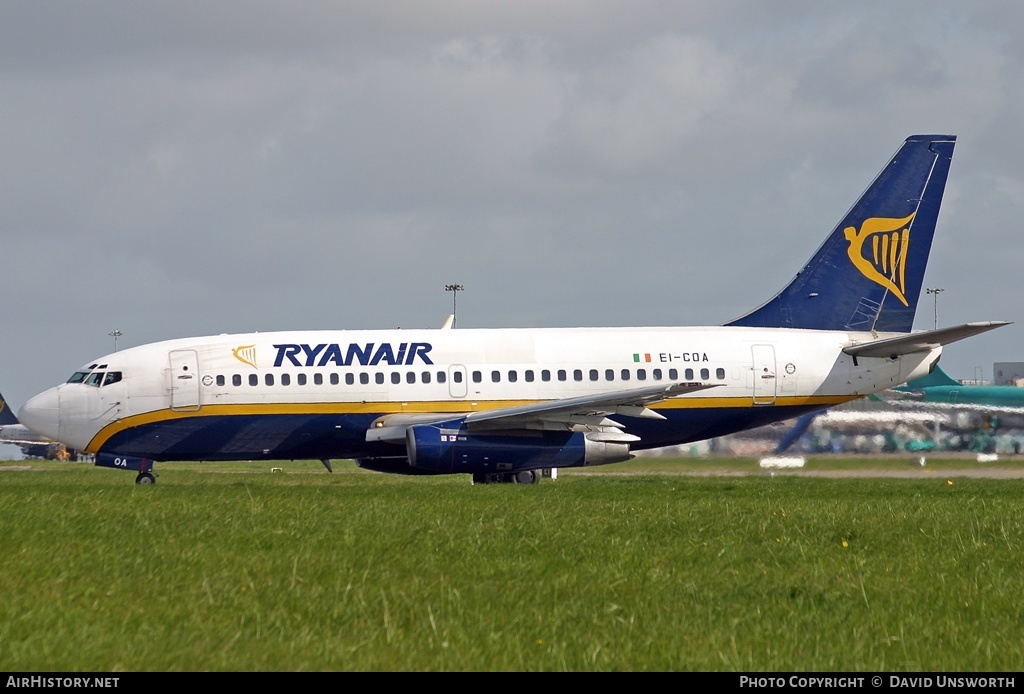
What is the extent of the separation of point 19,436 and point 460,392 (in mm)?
61858

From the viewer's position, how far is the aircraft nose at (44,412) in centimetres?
3123

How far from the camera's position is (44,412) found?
103 feet

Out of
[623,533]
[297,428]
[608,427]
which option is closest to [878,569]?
[623,533]

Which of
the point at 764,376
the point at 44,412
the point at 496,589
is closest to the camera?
the point at 496,589

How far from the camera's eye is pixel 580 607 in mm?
10305

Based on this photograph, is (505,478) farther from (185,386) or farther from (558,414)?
(185,386)

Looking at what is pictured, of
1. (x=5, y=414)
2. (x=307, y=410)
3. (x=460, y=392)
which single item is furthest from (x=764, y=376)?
(x=5, y=414)

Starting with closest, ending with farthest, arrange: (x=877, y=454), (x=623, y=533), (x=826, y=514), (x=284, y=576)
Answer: (x=284, y=576) < (x=623, y=533) < (x=826, y=514) < (x=877, y=454)

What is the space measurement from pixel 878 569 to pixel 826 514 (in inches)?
230

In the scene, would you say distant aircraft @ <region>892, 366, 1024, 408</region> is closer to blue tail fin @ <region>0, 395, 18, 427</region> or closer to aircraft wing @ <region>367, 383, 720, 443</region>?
aircraft wing @ <region>367, 383, 720, 443</region>

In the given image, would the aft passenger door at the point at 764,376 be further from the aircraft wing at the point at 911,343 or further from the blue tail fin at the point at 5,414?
the blue tail fin at the point at 5,414

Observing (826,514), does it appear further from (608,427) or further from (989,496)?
(608,427)

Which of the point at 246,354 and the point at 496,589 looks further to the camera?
the point at 246,354

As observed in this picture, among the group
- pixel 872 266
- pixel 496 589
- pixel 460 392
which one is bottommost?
pixel 496 589
